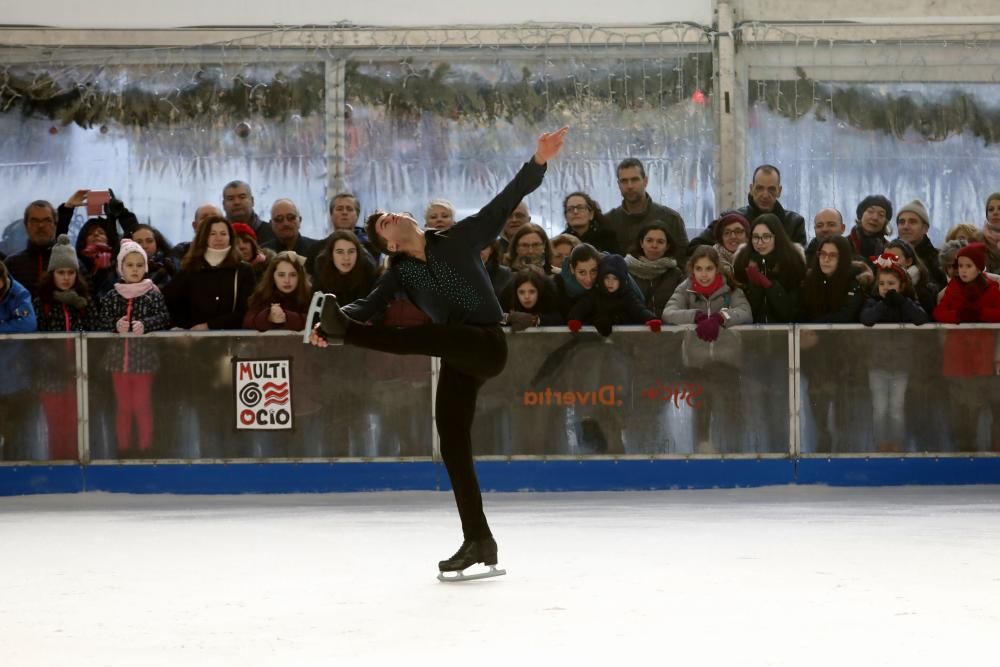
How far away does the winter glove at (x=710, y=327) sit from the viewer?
939 centimetres

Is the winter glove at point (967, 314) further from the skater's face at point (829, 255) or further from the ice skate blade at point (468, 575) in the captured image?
the ice skate blade at point (468, 575)

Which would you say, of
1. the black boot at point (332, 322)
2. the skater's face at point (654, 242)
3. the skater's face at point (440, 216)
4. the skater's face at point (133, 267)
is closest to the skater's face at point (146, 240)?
the skater's face at point (133, 267)

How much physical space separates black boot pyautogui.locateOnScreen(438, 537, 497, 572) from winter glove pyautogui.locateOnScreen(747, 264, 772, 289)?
Answer: 3976mm

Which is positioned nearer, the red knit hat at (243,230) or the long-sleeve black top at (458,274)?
the long-sleeve black top at (458,274)

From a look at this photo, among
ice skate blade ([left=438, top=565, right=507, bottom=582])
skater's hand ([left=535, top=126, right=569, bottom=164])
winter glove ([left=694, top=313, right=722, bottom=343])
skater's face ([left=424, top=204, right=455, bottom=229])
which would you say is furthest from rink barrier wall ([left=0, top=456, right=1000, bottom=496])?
skater's hand ([left=535, top=126, right=569, bottom=164])

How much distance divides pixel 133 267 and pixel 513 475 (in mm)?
2557

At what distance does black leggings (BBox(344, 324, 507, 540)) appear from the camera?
5.93 metres

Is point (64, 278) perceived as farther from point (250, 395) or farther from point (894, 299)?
point (894, 299)

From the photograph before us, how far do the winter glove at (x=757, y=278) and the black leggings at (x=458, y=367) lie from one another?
3886mm

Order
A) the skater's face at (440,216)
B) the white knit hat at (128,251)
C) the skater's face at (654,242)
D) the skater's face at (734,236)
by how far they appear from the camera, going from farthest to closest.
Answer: the skater's face at (734,236) < the skater's face at (654,242) < the skater's face at (440,216) < the white knit hat at (128,251)

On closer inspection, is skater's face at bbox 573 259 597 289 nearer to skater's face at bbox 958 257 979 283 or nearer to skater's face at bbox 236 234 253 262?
skater's face at bbox 236 234 253 262

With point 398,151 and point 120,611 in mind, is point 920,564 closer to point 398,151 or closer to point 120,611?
point 120,611

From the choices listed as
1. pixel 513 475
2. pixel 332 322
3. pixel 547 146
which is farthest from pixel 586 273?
pixel 332 322

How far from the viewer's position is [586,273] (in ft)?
31.5
